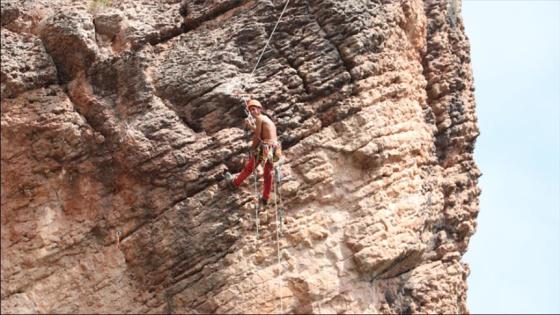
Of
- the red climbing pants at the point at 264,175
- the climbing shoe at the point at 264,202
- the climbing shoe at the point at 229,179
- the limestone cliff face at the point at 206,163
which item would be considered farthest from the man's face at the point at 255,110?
the climbing shoe at the point at 264,202

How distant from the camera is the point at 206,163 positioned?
44.3 feet

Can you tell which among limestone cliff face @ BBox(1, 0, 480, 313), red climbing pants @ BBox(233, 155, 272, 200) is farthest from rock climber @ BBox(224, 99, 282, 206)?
limestone cliff face @ BBox(1, 0, 480, 313)

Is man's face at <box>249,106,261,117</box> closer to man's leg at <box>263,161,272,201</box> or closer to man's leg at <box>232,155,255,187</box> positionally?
man's leg at <box>232,155,255,187</box>

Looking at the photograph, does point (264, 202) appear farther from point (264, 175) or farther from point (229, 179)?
point (229, 179)

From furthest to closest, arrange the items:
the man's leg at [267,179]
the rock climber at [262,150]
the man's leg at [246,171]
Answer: the man's leg at [246,171] → the man's leg at [267,179] → the rock climber at [262,150]

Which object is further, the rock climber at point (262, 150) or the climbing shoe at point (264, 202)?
the climbing shoe at point (264, 202)

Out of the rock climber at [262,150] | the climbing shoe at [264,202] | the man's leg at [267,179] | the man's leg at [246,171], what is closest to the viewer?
the rock climber at [262,150]

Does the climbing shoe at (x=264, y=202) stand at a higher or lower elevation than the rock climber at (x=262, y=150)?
lower

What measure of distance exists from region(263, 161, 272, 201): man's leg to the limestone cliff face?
251 millimetres

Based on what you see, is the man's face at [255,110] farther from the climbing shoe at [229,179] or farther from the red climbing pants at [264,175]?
the climbing shoe at [229,179]

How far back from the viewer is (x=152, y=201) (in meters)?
13.5

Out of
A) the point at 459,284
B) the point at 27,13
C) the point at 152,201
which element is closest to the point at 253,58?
the point at 152,201

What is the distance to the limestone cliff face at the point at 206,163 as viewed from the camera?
1323cm

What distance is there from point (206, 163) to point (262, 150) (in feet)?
3.15
